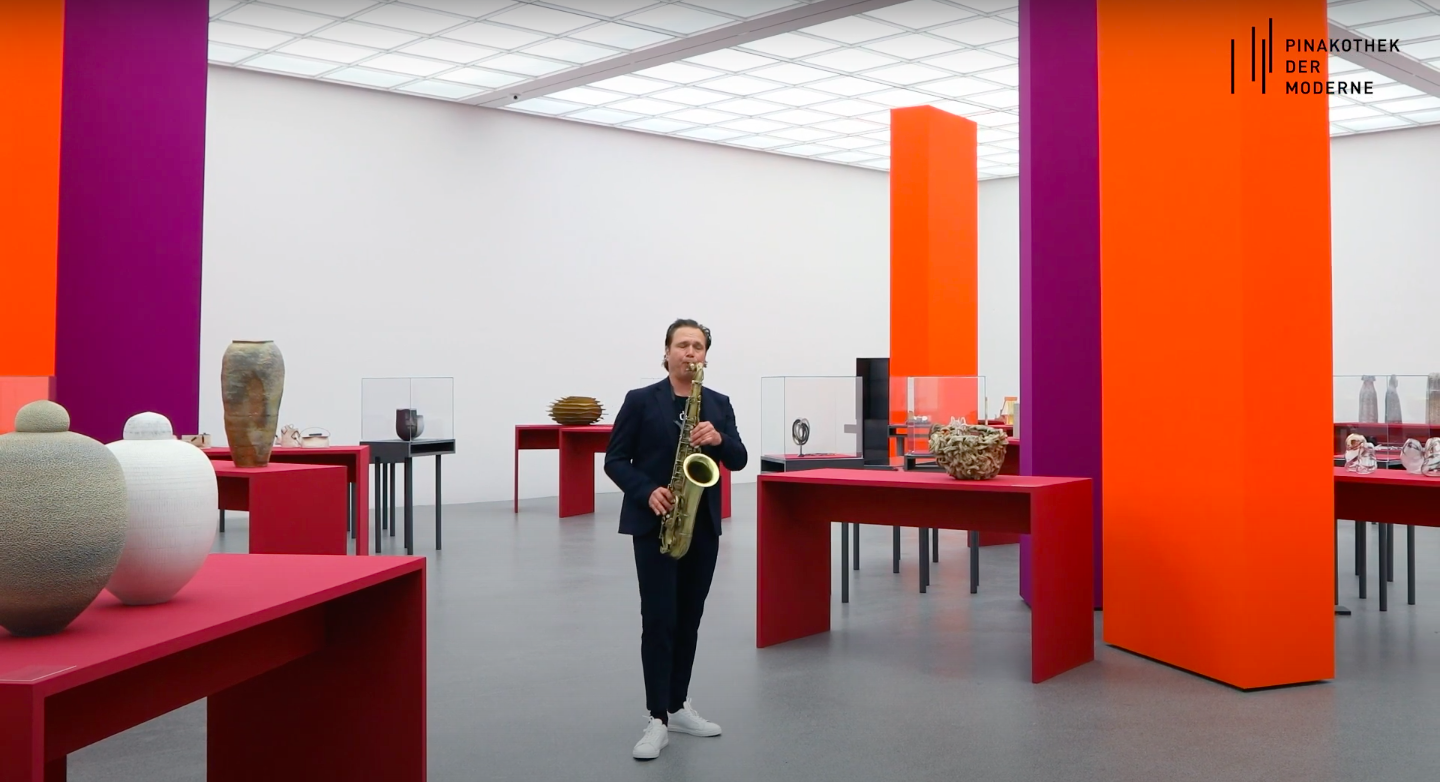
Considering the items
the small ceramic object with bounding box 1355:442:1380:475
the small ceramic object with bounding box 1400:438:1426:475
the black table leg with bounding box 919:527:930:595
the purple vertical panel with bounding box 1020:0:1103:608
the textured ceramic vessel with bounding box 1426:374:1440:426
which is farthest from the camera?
the textured ceramic vessel with bounding box 1426:374:1440:426

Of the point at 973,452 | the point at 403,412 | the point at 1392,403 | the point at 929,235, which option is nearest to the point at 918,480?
the point at 973,452

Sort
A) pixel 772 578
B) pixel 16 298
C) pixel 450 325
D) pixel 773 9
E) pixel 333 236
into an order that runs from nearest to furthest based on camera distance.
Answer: pixel 772 578 < pixel 16 298 < pixel 773 9 < pixel 333 236 < pixel 450 325

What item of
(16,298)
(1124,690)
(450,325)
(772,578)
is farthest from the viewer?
(450,325)

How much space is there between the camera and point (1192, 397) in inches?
183

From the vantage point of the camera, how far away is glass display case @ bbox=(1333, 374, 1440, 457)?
25.0 feet

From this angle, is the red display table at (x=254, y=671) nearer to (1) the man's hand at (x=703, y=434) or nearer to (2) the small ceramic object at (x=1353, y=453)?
(1) the man's hand at (x=703, y=434)

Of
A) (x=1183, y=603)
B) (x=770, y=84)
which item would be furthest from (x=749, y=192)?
(x=1183, y=603)

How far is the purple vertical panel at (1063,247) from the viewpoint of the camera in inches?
238

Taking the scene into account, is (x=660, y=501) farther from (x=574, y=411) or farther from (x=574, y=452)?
(x=574, y=411)

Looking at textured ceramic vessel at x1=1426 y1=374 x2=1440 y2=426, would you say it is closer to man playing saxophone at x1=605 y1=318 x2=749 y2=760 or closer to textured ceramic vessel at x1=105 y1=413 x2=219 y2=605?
man playing saxophone at x1=605 y1=318 x2=749 y2=760

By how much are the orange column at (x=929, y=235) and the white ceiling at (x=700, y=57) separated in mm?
626

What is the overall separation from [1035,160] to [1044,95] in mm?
361

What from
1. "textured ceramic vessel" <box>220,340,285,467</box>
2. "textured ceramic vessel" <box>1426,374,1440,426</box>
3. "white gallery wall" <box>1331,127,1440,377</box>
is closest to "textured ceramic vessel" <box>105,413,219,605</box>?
"textured ceramic vessel" <box>220,340,285,467</box>

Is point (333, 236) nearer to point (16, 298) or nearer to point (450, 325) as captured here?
point (450, 325)
